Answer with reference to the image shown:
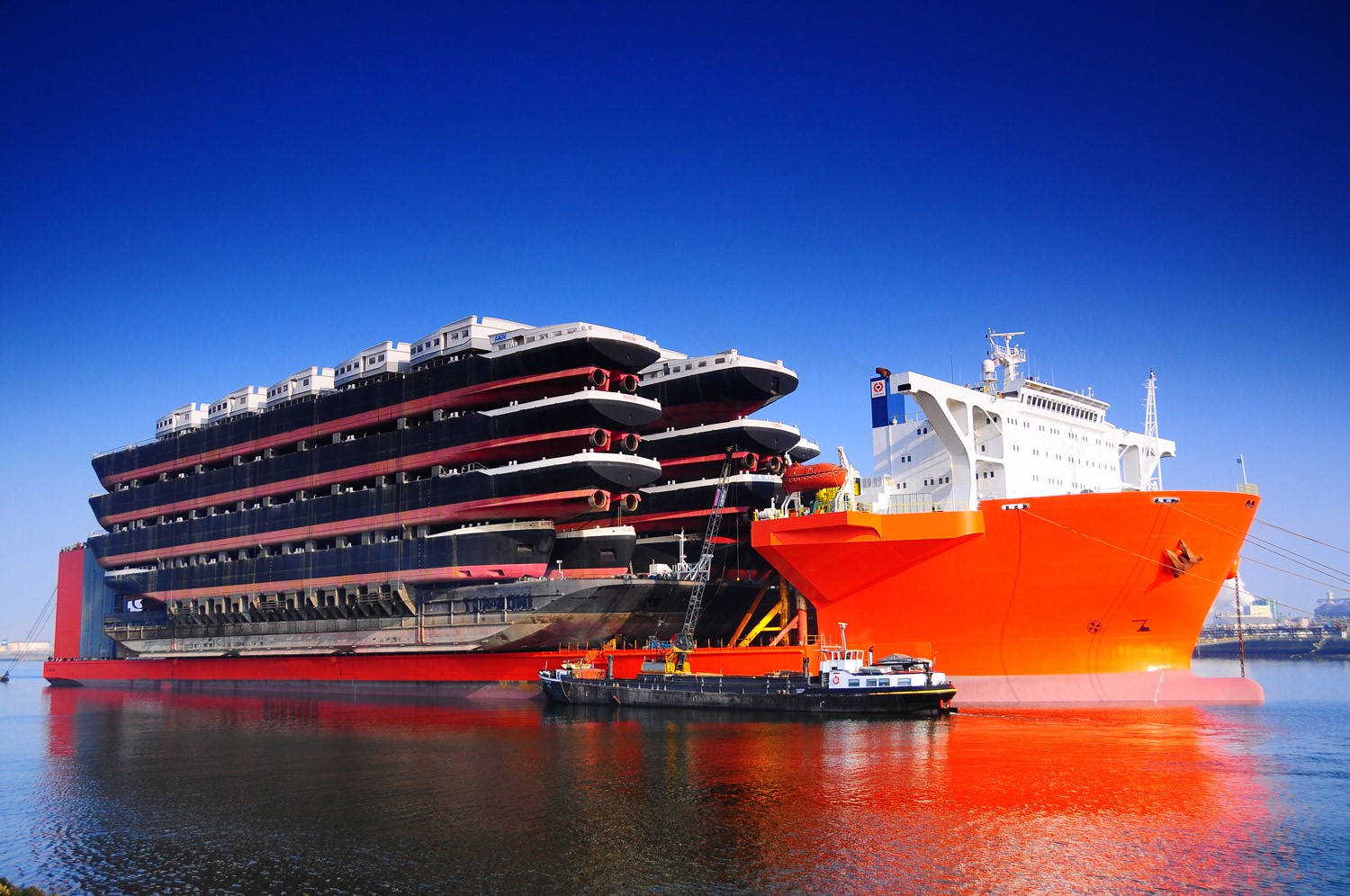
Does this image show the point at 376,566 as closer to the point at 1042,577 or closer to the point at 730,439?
the point at 730,439

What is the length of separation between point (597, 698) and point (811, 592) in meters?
9.98

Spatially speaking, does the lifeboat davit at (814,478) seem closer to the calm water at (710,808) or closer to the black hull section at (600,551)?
the black hull section at (600,551)

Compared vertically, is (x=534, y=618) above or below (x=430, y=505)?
below

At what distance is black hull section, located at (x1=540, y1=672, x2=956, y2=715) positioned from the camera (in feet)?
119

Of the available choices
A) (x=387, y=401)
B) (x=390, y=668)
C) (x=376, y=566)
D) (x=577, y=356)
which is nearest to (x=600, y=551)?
(x=577, y=356)

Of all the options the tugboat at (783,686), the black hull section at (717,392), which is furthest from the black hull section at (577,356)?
the tugboat at (783,686)

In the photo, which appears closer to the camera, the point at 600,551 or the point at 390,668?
the point at 600,551

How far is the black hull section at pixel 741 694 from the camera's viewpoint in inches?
1432

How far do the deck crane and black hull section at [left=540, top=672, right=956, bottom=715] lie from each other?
161cm

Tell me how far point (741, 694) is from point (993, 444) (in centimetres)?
1359

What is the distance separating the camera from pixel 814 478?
1748 inches

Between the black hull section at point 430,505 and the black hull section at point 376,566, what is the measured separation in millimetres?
955

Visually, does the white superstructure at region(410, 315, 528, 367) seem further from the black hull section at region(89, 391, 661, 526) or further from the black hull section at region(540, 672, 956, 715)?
the black hull section at region(540, 672, 956, 715)

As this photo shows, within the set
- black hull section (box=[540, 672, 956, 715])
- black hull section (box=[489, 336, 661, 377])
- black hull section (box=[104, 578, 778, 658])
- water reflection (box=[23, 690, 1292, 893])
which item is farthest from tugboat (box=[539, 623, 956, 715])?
black hull section (box=[489, 336, 661, 377])
